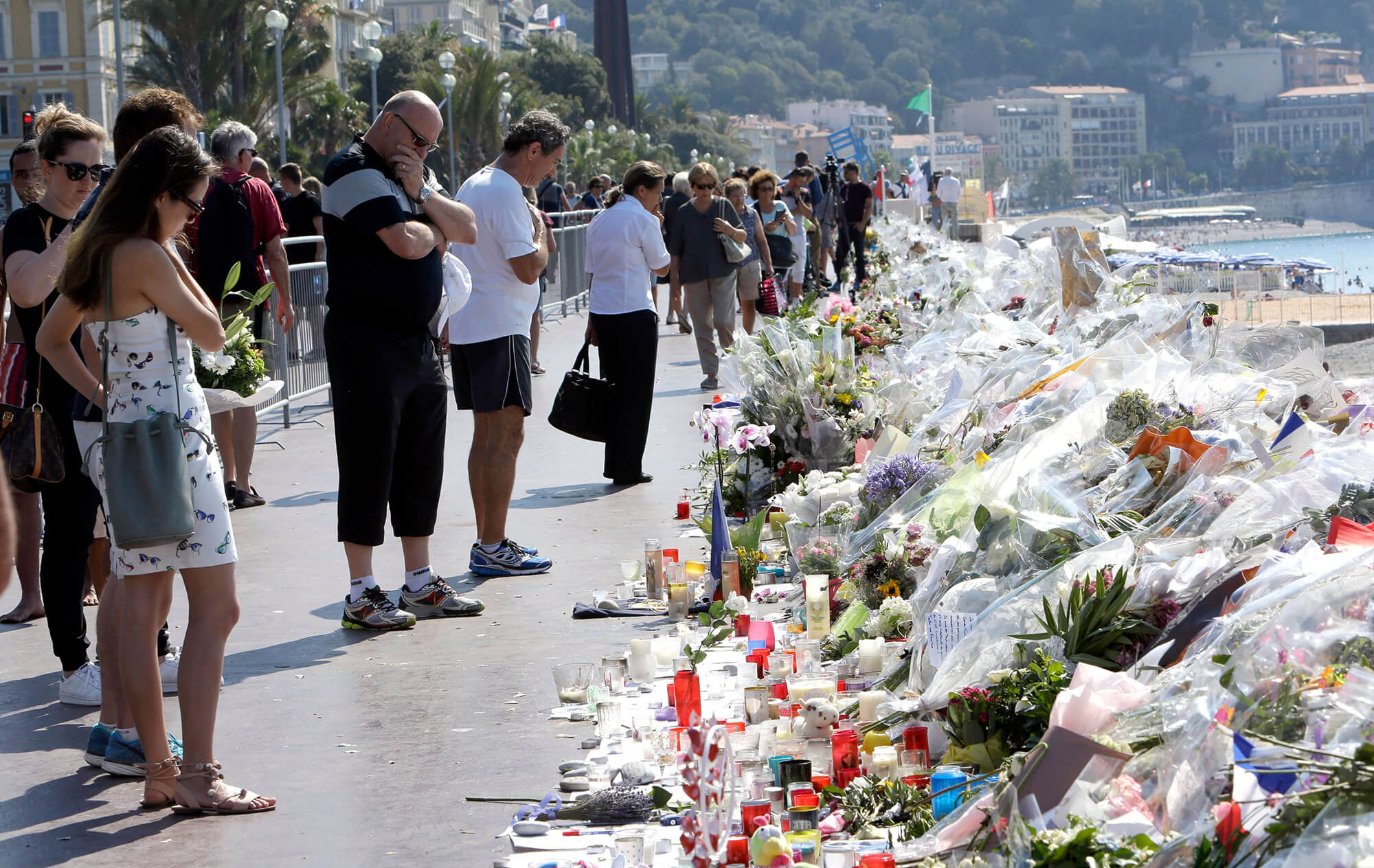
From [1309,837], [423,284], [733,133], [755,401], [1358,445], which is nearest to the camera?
[1309,837]

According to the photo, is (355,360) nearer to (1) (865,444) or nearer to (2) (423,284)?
(2) (423,284)

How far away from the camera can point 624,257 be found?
8891 millimetres

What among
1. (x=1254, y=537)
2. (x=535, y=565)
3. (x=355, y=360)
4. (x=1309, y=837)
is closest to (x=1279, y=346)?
(x=1254, y=537)

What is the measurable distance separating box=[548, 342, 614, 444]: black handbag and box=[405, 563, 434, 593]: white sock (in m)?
2.16

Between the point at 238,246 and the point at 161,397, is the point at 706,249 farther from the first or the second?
the point at 161,397

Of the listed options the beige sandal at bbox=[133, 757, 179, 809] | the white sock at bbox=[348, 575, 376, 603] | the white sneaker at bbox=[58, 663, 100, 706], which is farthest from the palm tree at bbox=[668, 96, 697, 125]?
the beige sandal at bbox=[133, 757, 179, 809]

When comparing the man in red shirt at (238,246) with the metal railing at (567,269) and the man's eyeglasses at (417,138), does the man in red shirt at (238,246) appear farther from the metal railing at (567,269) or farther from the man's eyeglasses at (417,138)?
the metal railing at (567,269)

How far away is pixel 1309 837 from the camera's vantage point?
99.3 inches

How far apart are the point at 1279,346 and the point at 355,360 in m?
3.91

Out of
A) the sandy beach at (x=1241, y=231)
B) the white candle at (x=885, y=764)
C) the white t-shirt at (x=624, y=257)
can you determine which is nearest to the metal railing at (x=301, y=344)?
the white t-shirt at (x=624, y=257)

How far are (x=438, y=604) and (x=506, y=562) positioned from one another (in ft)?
2.48

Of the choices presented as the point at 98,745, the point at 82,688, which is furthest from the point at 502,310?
the point at 98,745

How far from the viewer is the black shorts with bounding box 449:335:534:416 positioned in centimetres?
675

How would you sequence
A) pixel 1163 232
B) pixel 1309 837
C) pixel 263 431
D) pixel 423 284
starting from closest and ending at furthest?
pixel 1309 837
pixel 423 284
pixel 263 431
pixel 1163 232
